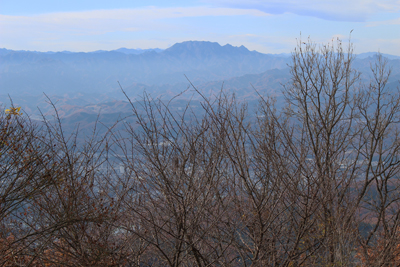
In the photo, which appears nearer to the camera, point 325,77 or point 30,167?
point 30,167

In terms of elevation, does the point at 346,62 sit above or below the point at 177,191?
above

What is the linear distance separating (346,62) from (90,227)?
34.3 ft

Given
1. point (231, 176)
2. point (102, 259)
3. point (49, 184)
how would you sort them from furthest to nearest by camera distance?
1. point (231, 176)
2. point (49, 184)
3. point (102, 259)

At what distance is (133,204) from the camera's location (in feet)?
16.8

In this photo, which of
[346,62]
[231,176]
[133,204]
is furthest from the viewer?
[346,62]

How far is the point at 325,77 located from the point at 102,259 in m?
10.2

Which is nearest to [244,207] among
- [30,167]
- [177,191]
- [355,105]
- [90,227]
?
[177,191]

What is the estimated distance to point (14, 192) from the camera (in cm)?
675

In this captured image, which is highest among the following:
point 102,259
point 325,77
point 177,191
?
point 325,77

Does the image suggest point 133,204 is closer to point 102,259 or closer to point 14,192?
point 102,259

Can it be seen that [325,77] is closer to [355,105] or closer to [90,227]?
[355,105]

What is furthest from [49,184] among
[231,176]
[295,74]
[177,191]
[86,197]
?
[295,74]

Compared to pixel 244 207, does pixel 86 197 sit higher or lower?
higher

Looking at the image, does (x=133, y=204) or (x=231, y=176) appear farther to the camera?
(x=231, y=176)
